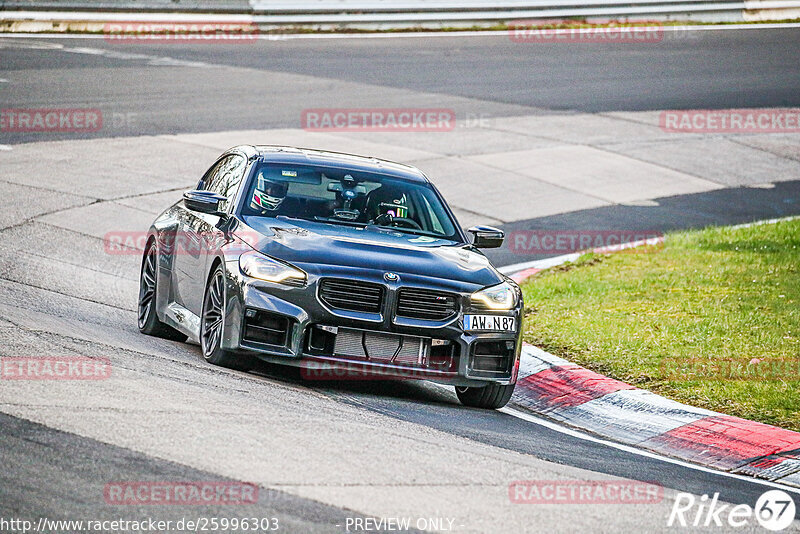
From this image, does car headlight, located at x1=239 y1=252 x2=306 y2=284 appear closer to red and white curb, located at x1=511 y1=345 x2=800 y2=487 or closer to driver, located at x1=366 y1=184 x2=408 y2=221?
driver, located at x1=366 y1=184 x2=408 y2=221

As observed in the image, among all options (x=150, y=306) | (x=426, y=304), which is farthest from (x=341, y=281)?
(x=150, y=306)

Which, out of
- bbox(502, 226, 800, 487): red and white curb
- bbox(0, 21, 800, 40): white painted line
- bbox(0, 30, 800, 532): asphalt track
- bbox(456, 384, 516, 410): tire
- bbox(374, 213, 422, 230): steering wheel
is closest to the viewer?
bbox(0, 30, 800, 532): asphalt track

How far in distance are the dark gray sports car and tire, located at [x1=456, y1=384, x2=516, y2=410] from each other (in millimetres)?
Answer: 10

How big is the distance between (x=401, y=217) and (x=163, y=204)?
7163mm

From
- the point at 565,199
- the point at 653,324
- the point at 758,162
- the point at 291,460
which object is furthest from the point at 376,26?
the point at 291,460

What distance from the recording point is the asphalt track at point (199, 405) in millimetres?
5895

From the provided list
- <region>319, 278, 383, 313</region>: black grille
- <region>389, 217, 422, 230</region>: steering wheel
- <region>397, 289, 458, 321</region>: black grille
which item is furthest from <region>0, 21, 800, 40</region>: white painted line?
<region>397, 289, 458, 321</region>: black grille

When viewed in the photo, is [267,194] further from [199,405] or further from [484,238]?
[199,405]

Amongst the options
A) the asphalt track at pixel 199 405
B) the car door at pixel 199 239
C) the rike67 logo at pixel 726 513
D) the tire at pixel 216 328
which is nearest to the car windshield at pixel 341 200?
the car door at pixel 199 239

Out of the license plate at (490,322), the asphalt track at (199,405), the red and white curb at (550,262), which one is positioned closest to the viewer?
the asphalt track at (199,405)

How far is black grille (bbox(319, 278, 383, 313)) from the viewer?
8.57 meters

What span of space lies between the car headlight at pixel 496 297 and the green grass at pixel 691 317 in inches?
Answer: 54.0

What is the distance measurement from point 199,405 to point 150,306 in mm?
3555

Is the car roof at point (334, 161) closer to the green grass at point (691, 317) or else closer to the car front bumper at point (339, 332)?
the car front bumper at point (339, 332)
